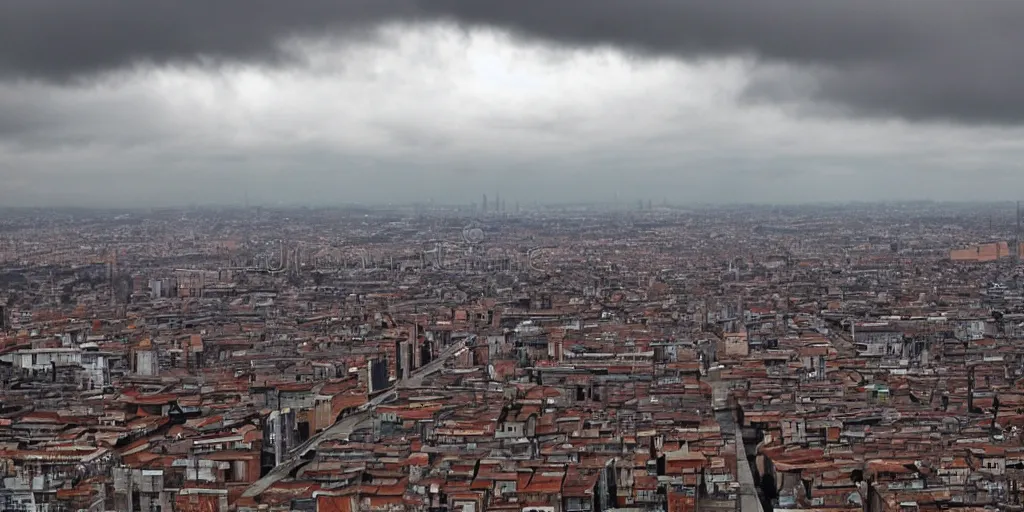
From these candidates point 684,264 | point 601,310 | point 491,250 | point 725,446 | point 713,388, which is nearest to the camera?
point 725,446

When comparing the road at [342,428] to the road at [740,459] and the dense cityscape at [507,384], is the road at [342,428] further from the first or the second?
the road at [740,459]

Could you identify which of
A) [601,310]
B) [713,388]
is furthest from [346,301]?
[713,388]

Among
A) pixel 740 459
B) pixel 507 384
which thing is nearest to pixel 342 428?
pixel 507 384

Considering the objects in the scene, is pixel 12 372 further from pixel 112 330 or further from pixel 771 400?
pixel 771 400

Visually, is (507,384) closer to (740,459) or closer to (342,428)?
(342,428)

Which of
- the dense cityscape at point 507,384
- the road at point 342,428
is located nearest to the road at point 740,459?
the dense cityscape at point 507,384

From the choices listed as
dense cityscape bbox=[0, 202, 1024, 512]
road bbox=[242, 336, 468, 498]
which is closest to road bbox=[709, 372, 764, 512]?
dense cityscape bbox=[0, 202, 1024, 512]
